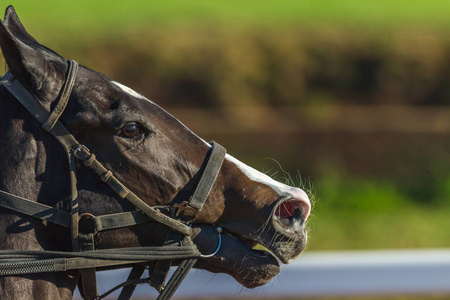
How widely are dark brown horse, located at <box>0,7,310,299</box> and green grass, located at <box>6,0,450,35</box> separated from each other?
9079mm

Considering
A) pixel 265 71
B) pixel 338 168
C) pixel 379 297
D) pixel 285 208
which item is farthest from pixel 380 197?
pixel 285 208

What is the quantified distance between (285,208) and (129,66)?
7563mm

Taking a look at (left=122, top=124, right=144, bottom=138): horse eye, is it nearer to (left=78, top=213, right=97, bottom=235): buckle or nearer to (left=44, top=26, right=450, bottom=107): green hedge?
(left=78, top=213, right=97, bottom=235): buckle

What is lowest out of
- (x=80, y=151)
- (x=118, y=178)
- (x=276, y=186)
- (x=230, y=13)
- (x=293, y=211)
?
(x=230, y=13)

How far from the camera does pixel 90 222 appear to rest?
2.68 meters

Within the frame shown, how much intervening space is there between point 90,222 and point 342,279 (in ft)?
9.47

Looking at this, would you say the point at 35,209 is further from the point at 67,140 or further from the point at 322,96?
the point at 322,96

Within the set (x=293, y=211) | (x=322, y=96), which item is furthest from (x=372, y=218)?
(x=293, y=211)

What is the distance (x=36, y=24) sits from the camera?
12.1 meters

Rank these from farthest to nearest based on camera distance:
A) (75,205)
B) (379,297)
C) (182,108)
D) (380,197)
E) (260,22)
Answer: (260,22) → (182,108) → (380,197) → (379,297) → (75,205)

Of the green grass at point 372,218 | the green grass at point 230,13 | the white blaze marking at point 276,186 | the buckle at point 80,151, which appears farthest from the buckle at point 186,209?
the green grass at point 230,13

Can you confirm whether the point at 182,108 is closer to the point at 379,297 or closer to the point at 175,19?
the point at 175,19

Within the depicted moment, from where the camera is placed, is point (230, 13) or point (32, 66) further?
point (230, 13)

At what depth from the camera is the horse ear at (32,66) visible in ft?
8.29
